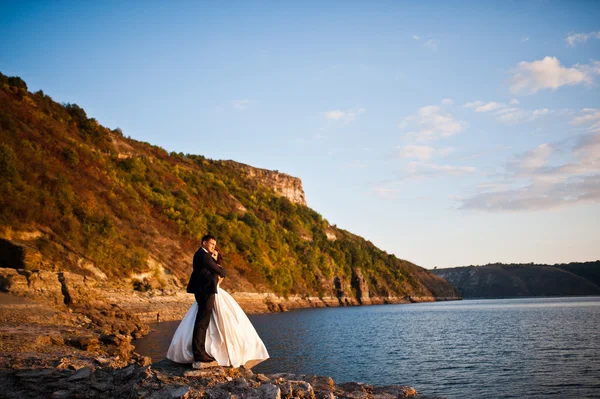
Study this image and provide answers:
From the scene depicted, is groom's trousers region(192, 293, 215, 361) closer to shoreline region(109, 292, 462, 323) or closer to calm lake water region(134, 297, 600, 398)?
calm lake water region(134, 297, 600, 398)

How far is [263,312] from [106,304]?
41595 mm

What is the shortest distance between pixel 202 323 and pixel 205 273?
1.04 metres

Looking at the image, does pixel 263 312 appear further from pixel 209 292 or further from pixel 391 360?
pixel 209 292

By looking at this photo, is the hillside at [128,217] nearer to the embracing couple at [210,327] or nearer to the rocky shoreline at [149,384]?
the rocky shoreline at [149,384]

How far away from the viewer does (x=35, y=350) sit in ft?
Answer: 43.7

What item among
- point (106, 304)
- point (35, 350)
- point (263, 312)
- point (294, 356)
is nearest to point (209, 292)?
point (35, 350)

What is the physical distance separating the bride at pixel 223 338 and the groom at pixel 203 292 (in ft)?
0.48

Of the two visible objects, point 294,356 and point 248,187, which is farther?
point 248,187

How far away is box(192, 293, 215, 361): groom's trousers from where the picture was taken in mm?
9102

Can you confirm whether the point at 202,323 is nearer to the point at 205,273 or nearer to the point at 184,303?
the point at 205,273

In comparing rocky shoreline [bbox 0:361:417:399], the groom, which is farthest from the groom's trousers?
rocky shoreline [bbox 0:361:417:399]

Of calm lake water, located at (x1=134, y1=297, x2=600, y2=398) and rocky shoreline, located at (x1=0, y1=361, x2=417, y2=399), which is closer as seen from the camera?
rocky shoreline, located at (x1=0, y1=361, x2=417, y2=399)

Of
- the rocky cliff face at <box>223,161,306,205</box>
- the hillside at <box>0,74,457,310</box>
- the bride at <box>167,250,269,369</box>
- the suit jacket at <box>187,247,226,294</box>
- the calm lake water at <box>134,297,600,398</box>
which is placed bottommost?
the calm lake water at <box>134,297,600,398</box>

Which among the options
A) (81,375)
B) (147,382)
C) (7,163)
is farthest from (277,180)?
(147,382)
